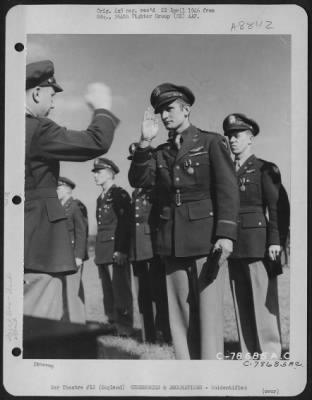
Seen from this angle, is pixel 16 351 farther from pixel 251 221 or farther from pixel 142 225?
pixel 251 221

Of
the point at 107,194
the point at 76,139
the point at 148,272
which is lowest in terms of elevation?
the point at 148,272

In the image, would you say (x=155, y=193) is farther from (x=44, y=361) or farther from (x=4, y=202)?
(x=44, y=361)

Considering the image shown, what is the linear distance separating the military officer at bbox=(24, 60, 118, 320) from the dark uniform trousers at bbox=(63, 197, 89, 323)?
0.07 ft

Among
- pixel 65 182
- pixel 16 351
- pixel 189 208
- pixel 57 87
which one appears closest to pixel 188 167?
pixel 189 208

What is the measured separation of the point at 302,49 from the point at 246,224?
0.74 meters

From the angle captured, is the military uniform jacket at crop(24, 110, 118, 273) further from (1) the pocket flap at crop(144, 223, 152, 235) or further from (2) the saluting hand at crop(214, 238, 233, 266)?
(2) the saluting hand at crop(214, 238, 233, 266)

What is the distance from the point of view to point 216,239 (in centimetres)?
233

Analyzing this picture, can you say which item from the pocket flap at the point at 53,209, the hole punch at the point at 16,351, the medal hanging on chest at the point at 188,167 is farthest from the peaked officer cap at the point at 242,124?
the hole punch at the point at 16,351

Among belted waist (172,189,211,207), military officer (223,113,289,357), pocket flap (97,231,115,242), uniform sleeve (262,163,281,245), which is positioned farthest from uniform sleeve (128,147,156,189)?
uniform sleeve (262,163,281,245)

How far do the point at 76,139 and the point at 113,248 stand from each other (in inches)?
18.2

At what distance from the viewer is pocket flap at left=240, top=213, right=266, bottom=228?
7.71 ft

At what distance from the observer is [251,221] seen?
2352mm

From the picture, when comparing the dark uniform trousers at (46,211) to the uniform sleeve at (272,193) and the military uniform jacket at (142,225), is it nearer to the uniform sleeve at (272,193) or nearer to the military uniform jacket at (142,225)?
the military uniform jacket at (142,225)

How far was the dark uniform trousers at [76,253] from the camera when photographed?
93.7 inches
